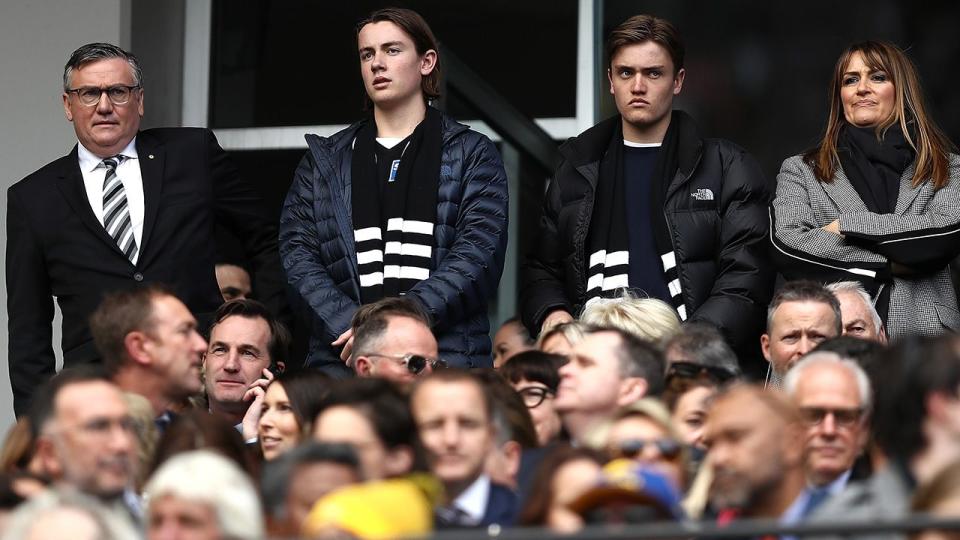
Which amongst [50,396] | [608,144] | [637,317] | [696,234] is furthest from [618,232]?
[50,396]

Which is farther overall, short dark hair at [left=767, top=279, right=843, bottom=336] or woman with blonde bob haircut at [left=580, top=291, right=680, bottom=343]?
short dark hair at [left=767, top=279, right=843, bottom=336]

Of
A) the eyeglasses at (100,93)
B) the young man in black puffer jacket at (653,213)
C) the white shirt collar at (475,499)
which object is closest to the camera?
the white shirt collar at (475,499)

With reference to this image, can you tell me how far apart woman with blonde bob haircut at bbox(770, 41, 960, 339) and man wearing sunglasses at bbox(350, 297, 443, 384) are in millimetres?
1569

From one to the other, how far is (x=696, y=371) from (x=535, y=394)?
628mm

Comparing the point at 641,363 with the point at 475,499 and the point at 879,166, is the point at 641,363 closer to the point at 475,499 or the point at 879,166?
the point at 475,499

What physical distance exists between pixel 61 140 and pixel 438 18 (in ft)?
6.90

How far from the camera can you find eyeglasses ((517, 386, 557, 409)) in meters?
7.02

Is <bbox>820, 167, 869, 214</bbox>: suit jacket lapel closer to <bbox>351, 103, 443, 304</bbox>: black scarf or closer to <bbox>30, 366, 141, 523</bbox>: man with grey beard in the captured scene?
<bbox>351, 103, 443, 304</bbox>: black scarf

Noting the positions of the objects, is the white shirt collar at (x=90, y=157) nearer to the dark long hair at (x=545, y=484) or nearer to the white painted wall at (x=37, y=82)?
the white painted wall at (x=37, y=82)

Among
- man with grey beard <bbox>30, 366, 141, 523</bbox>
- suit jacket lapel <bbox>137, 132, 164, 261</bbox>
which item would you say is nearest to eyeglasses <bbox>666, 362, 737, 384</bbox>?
man with grey beard <bbox>30, 366, 141, 523</bbox>

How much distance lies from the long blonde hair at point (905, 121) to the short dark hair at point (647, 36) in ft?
2.22

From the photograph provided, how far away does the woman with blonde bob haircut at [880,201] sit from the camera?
761 centimetres

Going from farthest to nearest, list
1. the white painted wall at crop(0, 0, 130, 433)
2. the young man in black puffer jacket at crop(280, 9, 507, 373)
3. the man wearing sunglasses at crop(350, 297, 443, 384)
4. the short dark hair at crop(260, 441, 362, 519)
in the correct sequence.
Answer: the white painted wall at crop(0, 0, 130, 433) → the young man in black puffer jacket at crop(280, 9, 507, 373) → the man wearing sunglasses at crop(350, 297, 443, 384) → the short dark hair at crop(260, 441, 362, 519)

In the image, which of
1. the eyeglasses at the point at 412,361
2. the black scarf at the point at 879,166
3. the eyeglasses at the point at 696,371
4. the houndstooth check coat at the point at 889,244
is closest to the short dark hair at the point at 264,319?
the eyeglasses at the point at 412,361
